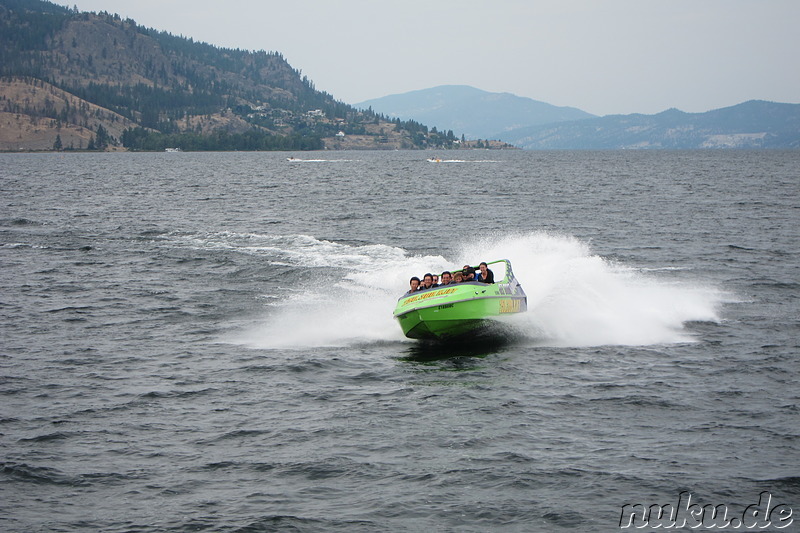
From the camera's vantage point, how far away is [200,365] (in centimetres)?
2086

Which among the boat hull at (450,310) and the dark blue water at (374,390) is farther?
the boat hull at (450,310)

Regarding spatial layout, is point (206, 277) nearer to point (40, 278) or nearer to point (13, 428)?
point (40, 278)

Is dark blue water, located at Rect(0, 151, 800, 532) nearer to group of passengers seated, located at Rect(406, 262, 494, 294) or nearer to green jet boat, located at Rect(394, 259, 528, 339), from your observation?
green jet boat, located at Rect(394, 259, 528, 339)

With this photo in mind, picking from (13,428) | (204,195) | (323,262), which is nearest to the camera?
(13,428)

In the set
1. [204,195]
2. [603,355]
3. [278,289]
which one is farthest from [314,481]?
[204,195]

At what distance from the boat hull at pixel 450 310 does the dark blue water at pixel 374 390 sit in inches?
30.0

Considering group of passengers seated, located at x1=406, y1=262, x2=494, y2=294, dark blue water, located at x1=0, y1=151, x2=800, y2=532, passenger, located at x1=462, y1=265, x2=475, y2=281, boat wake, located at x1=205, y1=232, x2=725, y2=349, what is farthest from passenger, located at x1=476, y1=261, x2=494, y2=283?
dark blue water, located at x1=0, y1=151, x2=800, y2=532

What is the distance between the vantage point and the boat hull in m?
21.7

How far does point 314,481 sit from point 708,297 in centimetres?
1957

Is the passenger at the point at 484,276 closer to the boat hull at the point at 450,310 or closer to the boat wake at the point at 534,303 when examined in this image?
the boat hull at the point at 450,310

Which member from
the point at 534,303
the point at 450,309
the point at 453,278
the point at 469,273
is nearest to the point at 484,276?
the point at 469,273

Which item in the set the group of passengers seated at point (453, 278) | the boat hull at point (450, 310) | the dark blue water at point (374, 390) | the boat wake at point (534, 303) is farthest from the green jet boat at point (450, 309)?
the boat wake at point (534, 303)

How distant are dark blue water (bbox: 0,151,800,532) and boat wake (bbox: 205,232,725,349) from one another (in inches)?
4.7

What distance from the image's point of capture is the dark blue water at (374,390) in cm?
1334
